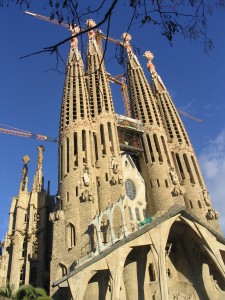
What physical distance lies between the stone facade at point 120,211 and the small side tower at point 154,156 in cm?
10

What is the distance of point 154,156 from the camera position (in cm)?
3269

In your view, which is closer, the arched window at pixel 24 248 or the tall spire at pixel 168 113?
the arched window at pixel 24 248

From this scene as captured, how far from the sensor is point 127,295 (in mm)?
21328

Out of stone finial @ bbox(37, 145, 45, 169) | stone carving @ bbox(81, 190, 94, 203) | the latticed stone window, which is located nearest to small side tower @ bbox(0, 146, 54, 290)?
stone finial @ bbox(37, 145, 45, 169)

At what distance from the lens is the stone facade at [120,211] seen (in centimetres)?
2086

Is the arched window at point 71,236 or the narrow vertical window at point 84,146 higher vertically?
the narrow vertical window at point 84,146

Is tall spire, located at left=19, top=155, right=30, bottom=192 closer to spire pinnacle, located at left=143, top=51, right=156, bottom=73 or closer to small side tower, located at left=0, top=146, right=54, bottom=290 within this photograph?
small side tower, located at left=0, top=146, right=54, bottom=290

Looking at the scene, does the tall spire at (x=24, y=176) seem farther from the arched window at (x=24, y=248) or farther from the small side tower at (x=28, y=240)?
the arched window at (x=24, y=248)

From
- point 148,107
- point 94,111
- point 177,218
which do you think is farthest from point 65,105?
point 177,218

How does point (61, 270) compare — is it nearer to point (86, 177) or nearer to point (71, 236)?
point (71, 236)

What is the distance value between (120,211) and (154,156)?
952 cm

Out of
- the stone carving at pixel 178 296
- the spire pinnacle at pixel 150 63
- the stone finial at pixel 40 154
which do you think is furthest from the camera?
the spire pinnacle at pixel 150 63

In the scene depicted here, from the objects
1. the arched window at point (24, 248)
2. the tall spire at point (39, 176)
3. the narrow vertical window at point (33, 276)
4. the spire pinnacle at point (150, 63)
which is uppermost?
the spire pinnacle at point (150, 63)

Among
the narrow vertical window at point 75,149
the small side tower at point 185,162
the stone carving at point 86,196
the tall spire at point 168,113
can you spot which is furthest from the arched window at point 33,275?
the tall spire at point 168,113
